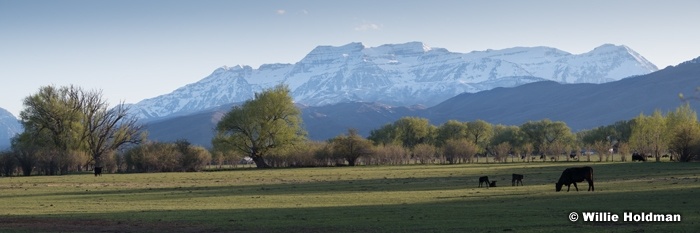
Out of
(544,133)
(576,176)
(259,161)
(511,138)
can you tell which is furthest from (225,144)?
(576,176)

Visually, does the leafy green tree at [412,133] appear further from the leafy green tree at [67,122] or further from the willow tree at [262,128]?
the leafy green tree at [67,122]

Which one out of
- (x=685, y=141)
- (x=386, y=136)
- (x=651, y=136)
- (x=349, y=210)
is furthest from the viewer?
(x=386, y=136)

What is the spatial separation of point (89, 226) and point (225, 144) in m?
94.0

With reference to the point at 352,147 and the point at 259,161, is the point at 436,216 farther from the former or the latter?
→ the point at 352,147

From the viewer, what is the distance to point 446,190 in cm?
5000

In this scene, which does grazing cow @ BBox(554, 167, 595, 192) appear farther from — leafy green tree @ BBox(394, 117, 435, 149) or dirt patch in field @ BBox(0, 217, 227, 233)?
leafy green tree @ BBox(394, 117, 435, 149)

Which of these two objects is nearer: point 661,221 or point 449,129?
point 661,221

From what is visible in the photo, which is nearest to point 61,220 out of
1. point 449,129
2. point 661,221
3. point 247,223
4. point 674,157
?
point 247,223

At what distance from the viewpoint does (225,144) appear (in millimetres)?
123375

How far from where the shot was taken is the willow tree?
401 feet

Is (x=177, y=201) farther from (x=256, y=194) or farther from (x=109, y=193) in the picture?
(x=109, y=193)

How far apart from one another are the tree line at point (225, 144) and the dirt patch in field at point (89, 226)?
75.9m

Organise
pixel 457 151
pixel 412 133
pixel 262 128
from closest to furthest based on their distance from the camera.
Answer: pixel 262 128 < pixel 457 151 < pixel 412 133

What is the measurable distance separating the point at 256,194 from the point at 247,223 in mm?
19613
